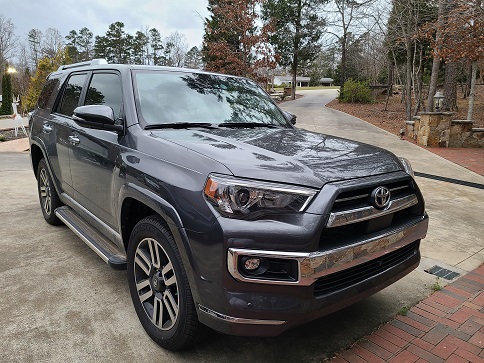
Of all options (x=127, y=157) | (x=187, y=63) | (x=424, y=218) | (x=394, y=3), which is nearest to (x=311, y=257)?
(x=424, y=218)

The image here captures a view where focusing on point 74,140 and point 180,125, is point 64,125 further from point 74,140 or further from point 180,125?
point 180,125

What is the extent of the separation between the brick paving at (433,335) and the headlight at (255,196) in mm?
1123

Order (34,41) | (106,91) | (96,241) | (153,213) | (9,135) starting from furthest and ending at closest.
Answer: (34,41)
(9,135)
(106,91)
(96,241)
(153,213)

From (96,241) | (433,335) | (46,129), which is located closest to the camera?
(433,335)

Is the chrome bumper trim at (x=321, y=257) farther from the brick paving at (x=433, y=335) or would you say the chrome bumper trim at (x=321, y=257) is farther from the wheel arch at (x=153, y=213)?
the brick paving at (x=433, y=335)

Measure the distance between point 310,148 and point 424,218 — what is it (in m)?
0.91

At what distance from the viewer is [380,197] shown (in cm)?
217

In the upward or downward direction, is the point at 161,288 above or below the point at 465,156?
above

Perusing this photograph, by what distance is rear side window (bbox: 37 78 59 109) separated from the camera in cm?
438

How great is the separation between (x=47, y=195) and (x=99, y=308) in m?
2.22

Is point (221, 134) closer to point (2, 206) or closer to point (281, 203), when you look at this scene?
point (281, 203)

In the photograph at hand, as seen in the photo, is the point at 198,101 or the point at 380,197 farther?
the point at 198,101

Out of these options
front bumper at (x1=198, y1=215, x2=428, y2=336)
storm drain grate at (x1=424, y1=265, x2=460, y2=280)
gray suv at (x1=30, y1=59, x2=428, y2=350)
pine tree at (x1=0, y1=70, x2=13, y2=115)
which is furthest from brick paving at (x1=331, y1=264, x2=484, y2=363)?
pine tree at (x1=0, y1=70, x2=13, y2=115)

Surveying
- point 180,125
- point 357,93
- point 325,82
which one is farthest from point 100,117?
point 325,82
